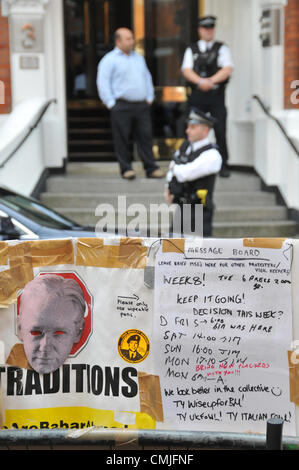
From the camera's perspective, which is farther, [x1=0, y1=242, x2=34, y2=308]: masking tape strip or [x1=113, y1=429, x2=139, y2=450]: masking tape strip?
[x1=0, y1=242, x2=34, y2=308]: masking tape strip

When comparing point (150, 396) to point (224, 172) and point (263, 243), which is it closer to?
point (263, 243)

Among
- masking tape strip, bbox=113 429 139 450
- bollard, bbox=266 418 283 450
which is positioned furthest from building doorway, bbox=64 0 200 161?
bollard, bbox=266 418 283 450

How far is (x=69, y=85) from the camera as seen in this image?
1357 centimetres

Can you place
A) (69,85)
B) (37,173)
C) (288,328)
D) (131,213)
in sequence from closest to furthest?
(288,328) → (131,213) → (37,173) → (69,85)

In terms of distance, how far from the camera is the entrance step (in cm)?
944

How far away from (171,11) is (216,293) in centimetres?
954

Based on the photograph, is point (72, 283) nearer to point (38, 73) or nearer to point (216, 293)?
point (216, 293)

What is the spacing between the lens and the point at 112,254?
3.41m

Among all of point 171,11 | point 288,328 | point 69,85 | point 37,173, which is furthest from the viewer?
point 69,85

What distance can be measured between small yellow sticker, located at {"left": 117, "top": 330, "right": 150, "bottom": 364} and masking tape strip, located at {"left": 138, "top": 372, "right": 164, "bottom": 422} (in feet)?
0.25

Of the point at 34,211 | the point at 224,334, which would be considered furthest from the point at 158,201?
the point at 224,334

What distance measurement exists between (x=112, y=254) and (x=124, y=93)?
6782 millimetres

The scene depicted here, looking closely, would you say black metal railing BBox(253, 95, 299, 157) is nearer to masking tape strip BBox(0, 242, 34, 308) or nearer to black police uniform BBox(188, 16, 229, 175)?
black police uniform BBox(188, 16, 229, 175)

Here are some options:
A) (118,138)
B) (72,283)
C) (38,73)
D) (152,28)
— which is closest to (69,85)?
(152,28)
